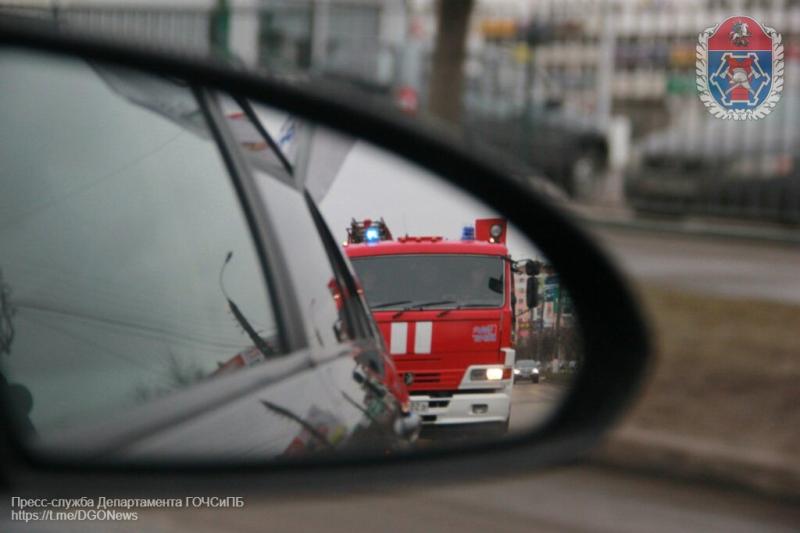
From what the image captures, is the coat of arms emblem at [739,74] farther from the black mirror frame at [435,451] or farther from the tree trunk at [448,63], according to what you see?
the tree trunk at [448,63]

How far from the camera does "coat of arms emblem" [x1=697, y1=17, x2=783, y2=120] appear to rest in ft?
12.2

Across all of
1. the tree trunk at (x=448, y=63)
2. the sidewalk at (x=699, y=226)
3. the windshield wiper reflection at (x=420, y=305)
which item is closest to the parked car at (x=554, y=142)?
the sidewalk at (x=699, y=226)

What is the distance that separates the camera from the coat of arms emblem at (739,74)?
3.73 m

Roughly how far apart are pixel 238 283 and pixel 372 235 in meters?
0.21

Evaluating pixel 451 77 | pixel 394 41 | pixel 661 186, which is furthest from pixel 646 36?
pixel 451 77

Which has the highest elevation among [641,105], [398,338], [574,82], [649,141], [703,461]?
[398,338]

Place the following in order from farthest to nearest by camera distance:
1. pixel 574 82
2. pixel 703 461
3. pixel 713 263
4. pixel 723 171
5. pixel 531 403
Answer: pixel 574 82, pixel 723 171, pixel 713 263, pixel 703 461, pixel 531 403

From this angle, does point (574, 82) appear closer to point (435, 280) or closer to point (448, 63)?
point (448, 63)

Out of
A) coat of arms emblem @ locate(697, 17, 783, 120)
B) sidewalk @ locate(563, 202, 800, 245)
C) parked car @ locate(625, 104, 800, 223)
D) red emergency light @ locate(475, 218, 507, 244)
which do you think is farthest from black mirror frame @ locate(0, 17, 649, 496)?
parked car @ locate(625, 104, 800, 223)

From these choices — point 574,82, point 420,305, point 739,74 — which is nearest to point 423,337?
point 420,305

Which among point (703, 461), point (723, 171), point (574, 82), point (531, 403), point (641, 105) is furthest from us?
point (574, 82)

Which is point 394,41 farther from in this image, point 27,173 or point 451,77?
point 27,173

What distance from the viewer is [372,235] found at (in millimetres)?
1481

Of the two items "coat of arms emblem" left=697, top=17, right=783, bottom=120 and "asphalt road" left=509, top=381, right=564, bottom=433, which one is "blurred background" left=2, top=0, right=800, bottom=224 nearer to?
"coat of arms emblem" left=697, top=17, right=783, bottom=120
